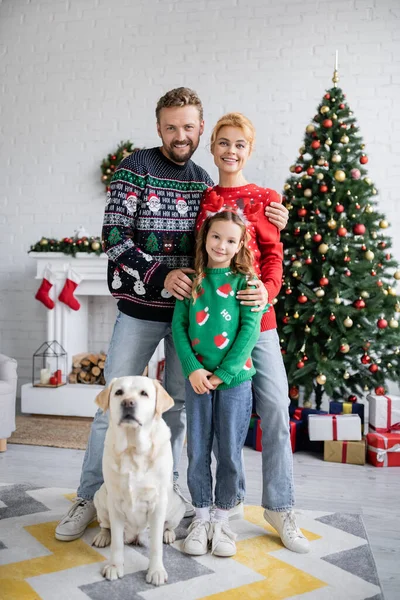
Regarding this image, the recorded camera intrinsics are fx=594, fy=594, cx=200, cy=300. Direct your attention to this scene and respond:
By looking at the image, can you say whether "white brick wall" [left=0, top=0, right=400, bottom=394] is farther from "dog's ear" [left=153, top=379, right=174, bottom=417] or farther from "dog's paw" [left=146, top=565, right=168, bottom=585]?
"dog's paw" [left=146, top=565, right=168, bottom=585]

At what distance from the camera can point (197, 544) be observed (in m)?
2.08

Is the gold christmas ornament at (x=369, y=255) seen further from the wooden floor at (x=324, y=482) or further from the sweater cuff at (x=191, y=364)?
the sweater cuff at (x=191, y=364)

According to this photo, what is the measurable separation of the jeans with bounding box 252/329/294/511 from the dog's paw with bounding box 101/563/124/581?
599 millimetres

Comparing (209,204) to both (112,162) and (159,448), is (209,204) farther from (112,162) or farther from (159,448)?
(112,162)

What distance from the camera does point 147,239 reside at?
2230mm

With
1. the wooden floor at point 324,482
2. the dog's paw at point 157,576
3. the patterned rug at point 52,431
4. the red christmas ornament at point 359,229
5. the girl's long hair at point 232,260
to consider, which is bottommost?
the patterned rug at point 52,431

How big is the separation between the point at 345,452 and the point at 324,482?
430 mm

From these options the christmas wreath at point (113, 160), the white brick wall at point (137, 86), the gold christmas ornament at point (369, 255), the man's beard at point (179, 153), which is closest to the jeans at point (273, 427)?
the man's beard at point (179, 153)

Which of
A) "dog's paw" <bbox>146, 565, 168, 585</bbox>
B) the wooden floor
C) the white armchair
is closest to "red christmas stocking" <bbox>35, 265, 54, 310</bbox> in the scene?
the white armchair

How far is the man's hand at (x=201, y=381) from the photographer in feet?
6.64

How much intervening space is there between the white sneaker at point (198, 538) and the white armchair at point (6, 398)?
5.52ft

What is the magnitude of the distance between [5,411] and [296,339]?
1833 millimetres

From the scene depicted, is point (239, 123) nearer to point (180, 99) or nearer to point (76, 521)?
point (180, 99)

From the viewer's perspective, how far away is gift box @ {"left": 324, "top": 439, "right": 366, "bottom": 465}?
135 inches
